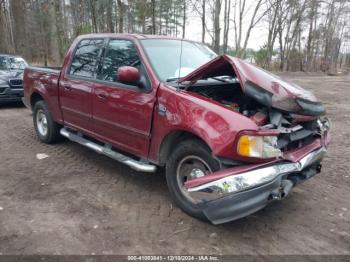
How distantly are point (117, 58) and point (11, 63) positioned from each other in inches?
309

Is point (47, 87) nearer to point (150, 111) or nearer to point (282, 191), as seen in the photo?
point (150, 111)

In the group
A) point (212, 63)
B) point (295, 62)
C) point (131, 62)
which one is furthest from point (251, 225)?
point (295, 62)

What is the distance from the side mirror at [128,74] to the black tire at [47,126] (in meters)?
2.75

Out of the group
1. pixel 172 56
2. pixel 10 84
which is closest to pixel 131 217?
pixel 172 56

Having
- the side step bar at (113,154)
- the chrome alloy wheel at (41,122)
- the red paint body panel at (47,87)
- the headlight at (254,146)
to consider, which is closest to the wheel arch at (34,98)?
the red paint body panel at (47,87)

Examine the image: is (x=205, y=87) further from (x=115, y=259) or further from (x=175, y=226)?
(x=115, y=259)

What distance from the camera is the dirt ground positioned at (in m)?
3.20

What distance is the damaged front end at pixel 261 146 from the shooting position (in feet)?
9.86

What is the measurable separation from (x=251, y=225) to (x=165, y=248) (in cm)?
101

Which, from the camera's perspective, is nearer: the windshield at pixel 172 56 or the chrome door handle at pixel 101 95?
the windshield at pixel 172 56

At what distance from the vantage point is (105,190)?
4387 millimetres

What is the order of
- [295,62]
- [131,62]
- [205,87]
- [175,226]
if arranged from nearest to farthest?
[175,226]
[205,87]
[131,62]
[295,62]

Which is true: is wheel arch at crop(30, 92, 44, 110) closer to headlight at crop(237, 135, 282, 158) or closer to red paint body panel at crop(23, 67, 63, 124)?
red paint body panel at crop(23, 67, 63, 124)

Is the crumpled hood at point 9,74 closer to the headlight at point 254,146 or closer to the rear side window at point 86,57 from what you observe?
the rear side window at point 86,57
